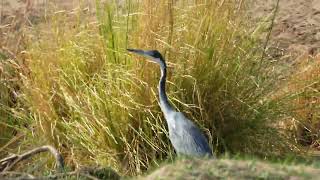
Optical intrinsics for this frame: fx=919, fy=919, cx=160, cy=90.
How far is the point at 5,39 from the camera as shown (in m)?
8.05

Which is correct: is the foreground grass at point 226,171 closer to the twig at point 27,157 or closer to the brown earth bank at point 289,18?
the twig at point 27,157

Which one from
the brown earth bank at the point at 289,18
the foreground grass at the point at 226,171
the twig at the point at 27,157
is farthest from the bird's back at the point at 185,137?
the brown earth bank at the point at 289,18

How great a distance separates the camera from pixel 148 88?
7.03 m

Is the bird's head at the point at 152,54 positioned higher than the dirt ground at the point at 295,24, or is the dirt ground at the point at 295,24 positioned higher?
the bird's head at the point at 152,54

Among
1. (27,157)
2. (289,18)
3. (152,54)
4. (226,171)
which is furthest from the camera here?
(289,18)

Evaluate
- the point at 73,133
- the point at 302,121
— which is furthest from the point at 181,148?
the point at 302,121

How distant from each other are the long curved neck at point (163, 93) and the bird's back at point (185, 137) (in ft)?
0.19

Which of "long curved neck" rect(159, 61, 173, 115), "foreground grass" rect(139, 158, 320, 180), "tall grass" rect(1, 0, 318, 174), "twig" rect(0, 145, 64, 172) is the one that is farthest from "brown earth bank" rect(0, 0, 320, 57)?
"foreground grass" rect(139, 158, 320, 180)

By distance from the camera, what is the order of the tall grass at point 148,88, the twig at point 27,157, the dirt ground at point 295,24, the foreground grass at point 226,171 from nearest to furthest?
1. the foreground grass at point 226,171
2. the twig at point 27,157
3. the tall grass at point 148,88
4. the dirt ground at point 295,24

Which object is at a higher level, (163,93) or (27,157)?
(163,93)

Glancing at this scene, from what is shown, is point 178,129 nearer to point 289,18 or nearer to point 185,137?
point 185,137

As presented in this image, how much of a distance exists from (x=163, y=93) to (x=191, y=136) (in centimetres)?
36

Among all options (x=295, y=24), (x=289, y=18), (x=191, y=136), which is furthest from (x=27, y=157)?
(x=289, y=18)

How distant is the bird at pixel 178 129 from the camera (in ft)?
20.9
